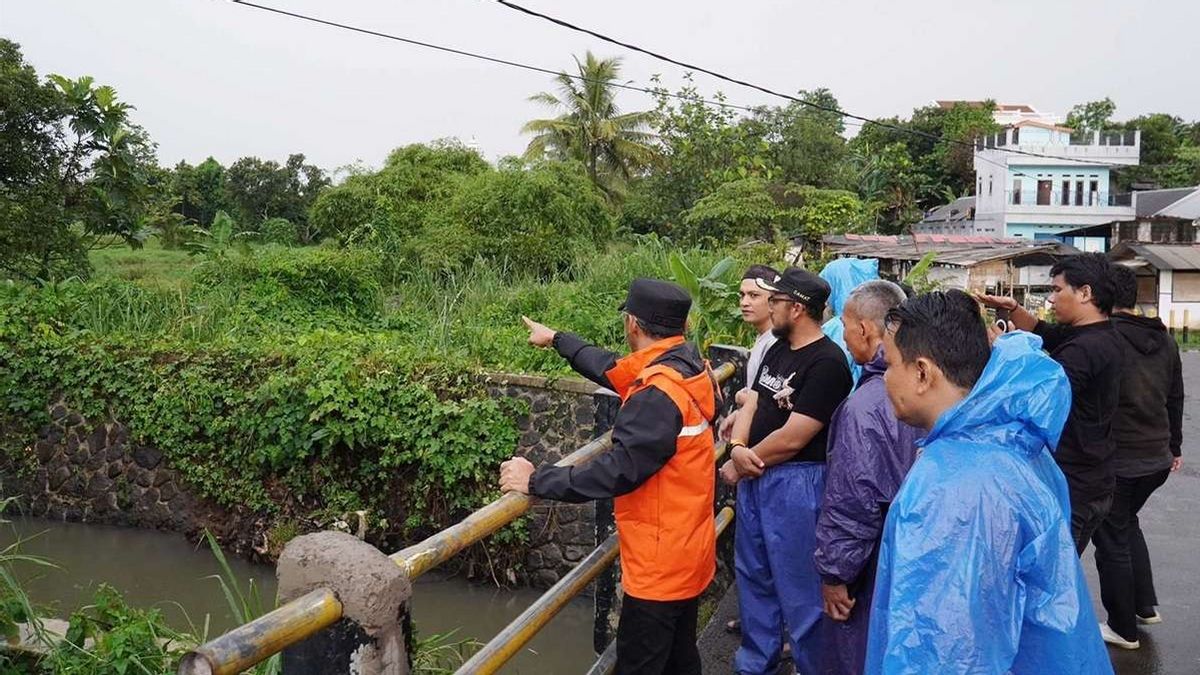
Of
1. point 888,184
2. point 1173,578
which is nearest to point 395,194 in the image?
point 1173,578

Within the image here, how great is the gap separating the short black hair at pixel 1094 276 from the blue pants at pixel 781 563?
1.36 meters

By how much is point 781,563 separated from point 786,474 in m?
0.32

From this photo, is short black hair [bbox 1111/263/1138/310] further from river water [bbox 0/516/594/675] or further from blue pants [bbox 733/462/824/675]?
river water [bbox 0/516/594/675]

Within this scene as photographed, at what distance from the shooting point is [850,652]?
296 cm

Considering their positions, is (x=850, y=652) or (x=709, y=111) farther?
(x=709, y=111)

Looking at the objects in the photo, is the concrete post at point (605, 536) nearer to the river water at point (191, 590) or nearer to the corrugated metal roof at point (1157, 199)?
the river water at point (191, 590)

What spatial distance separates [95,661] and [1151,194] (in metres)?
41.4

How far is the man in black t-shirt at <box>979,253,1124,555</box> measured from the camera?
3.47 metres

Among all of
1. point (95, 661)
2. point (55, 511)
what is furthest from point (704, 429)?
point (55, 511)

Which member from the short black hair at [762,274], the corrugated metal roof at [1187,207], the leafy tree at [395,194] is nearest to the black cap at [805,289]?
the short black hair at [762,274]

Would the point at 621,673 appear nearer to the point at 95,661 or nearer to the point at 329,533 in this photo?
→ the point at 329,533

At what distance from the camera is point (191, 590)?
26.5 feet

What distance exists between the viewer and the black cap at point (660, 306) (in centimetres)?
285

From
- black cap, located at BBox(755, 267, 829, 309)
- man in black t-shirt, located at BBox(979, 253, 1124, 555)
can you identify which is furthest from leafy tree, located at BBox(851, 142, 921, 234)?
black cap, located at BBox(755, 267, 829, 309)
